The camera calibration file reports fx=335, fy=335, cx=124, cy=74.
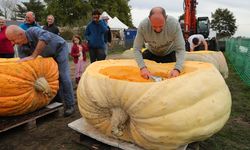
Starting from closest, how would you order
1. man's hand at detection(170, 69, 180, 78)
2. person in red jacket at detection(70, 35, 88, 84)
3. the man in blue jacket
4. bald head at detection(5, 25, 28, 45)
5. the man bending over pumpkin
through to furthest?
man's hand at detection(170, 69, 180, 78) → bald head at detection(5, 25, 28, 45) → the man bending over pumpkin → the man in blue jacket → person in red jacket at detection(70, 35, 88, 84)

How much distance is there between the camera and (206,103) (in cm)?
317

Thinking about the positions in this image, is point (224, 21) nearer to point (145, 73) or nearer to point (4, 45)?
point (4, 45)

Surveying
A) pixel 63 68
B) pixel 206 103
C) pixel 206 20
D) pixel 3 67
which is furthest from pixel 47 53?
pixel 206 20

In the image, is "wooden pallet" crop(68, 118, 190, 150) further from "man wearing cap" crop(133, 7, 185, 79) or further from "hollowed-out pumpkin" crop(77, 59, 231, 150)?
"man wearing cap" crop(133, 7, 185, 79)

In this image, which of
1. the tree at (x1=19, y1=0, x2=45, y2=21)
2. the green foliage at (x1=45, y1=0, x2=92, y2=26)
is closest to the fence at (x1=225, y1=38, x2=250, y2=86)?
the green foliage at (x1=45, y1=0, x2=92, y2=26)

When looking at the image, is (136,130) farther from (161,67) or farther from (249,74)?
(249,74)

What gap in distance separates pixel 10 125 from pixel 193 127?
99.5 inches

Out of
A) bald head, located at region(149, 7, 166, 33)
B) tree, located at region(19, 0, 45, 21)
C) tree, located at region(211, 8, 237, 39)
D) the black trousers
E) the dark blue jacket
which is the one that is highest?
tree, located at region(19, 0, 45, 21)

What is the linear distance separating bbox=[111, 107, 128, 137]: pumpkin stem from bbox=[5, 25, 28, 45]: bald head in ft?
6.65

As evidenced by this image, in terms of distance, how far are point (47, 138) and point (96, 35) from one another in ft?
11.8

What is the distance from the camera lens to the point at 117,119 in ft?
10.7

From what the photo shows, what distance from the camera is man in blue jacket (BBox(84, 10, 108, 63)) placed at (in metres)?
7.51

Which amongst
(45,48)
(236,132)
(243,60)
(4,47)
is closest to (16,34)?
(45,48)

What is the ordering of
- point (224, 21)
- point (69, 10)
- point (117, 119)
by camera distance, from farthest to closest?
1. point (224, 21)
2. point (69, 10)
3. point (117, 119)
